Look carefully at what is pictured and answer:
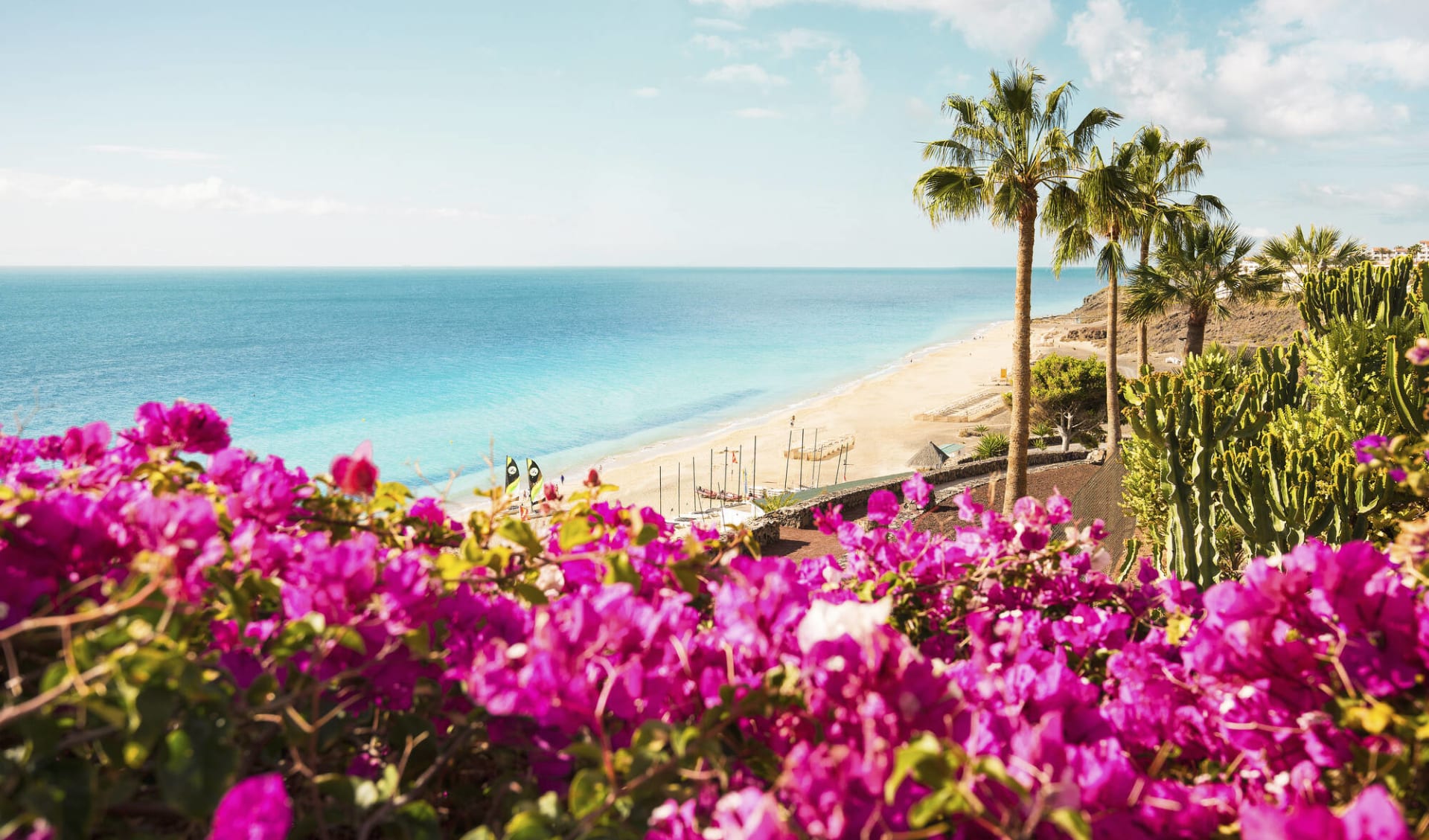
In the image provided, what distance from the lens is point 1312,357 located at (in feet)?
31.3

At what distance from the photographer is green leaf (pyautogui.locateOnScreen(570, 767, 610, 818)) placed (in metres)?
0.97

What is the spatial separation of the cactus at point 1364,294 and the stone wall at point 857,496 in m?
5.53

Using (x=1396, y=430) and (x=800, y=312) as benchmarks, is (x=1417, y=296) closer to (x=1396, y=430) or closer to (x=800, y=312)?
(x=1396, y=430)

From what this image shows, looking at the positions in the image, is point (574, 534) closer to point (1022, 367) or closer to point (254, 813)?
point (254, 813)

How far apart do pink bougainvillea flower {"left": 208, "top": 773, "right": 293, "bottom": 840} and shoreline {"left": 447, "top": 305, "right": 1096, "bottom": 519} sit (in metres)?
15.9

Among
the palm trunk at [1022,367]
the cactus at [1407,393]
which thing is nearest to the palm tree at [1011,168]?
the palm trunk at [1022,367]

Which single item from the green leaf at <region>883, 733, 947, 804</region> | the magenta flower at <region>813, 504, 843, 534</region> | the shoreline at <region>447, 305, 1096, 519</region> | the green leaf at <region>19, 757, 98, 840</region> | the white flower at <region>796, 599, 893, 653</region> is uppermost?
the white flower at <region>796, 599, 893, 653</region>

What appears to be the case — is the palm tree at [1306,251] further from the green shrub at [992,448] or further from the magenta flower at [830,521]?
the magenta flower at [830,521]

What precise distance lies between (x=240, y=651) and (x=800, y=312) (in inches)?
4629

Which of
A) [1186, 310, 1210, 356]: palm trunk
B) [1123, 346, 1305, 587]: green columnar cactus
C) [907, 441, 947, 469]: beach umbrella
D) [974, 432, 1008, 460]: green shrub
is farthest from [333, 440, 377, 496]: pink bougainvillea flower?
[974, 432, 1008, 460]: green shrub

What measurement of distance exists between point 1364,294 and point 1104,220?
12.9 ft

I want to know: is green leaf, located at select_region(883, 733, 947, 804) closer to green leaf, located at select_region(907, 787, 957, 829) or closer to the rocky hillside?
green leaf, located at select_region(907, 787, 957, 829)

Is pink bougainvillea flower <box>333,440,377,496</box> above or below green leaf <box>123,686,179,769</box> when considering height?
above

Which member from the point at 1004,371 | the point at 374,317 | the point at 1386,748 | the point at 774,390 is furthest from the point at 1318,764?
the point at 374,317
